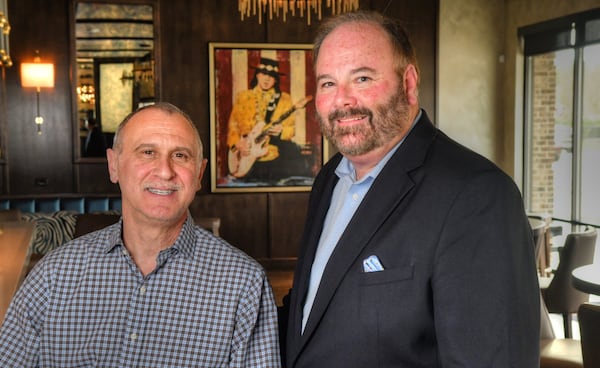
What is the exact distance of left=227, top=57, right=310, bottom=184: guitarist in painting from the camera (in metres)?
8.29

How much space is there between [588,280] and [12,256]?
9.60ft

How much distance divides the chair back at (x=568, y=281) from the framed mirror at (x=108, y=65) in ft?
17.1

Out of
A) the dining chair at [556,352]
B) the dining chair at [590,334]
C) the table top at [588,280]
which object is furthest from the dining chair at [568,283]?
the dining chair at [590,334]

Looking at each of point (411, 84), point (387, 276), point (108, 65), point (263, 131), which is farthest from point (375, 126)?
point (108, 65)

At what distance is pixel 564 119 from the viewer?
7.66m

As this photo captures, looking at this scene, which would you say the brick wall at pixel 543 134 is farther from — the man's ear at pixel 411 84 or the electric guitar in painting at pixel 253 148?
the man's ear at pixel 411 84

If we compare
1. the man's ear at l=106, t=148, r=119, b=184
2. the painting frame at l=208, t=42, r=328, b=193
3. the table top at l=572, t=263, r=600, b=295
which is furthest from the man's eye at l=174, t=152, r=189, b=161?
the painting frame at l=208, t=42, r=328, b=193

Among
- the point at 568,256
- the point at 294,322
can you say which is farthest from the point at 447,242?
the point at 568,256

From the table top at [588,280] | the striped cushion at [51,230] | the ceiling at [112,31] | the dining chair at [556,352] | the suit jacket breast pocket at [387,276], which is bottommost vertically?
the dining chair at [556,352]

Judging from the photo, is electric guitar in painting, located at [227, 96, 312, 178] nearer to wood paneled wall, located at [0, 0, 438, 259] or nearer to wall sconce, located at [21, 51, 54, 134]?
wood paneled wall, located at [0, 0, 438, 259]

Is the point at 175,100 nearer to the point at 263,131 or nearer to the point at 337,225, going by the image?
the point at 263,131

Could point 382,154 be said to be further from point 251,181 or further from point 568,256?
point 251,181

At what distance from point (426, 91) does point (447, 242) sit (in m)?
7.49

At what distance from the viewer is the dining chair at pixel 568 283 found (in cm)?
450
